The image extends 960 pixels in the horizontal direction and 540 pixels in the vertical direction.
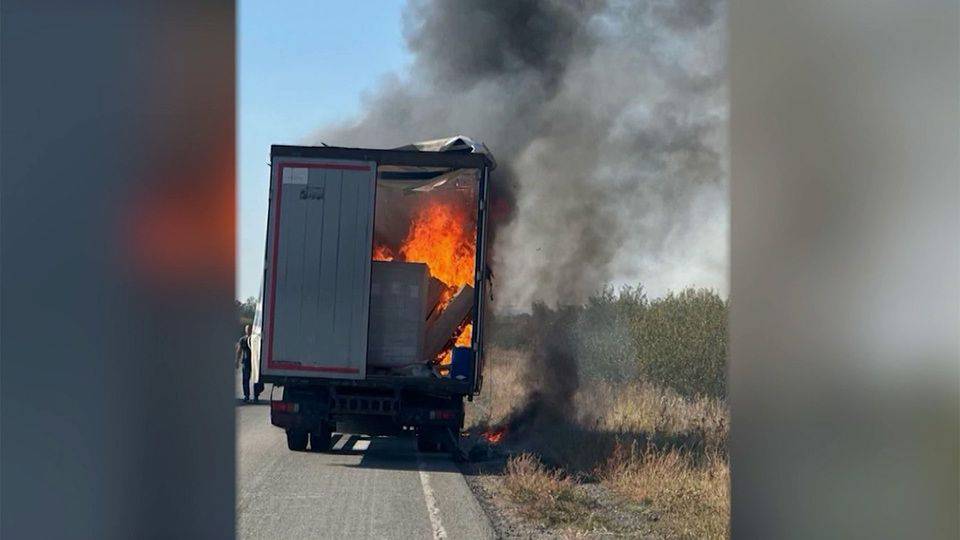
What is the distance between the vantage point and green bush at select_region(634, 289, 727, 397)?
17594mm

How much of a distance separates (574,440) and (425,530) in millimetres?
5591

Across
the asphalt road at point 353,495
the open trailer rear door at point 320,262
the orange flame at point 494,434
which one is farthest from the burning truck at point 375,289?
the orange flame at point 494,434

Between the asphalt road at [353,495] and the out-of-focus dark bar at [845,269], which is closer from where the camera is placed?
the out-of-focus dark bar at [845,269]

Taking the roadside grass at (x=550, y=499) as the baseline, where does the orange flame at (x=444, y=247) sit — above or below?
above

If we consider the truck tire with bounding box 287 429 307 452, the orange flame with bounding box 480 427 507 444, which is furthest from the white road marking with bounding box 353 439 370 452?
the orange flame with bounding box 480 427 507 444

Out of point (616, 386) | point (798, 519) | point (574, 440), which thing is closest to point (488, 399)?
point (616, 386)

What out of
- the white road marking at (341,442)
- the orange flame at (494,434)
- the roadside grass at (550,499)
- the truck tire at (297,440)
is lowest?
the white road marking at (341,442)

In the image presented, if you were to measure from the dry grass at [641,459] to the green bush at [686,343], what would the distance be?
0.64 m

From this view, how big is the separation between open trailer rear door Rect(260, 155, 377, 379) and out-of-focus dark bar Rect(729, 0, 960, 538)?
986 cm

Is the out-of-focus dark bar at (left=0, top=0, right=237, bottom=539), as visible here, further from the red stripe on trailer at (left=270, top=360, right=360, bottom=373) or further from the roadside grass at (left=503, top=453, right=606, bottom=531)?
the red stripe on trailer at (left=270, top=360, right=360, bottom=373)

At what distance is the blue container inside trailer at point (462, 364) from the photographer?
12969mm

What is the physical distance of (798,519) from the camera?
8.86ft

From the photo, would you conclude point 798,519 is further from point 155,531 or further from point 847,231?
point 155,531

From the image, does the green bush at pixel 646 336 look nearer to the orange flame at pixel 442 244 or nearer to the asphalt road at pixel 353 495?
the orange flame at pixel 442 244
